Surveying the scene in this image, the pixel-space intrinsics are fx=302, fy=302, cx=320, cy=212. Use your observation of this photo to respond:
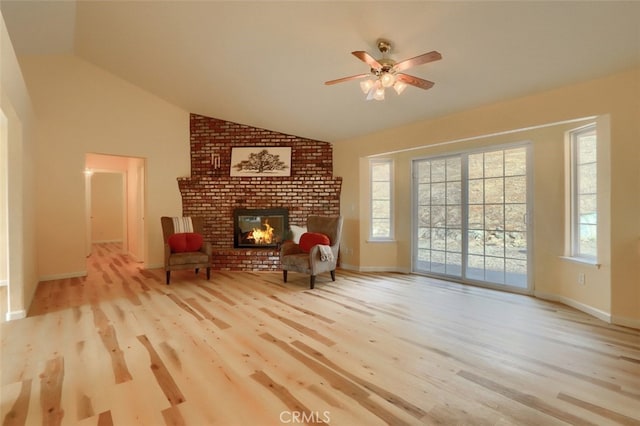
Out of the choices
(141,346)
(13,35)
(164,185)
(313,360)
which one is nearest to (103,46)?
(13,35)

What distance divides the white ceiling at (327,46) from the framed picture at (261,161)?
0.70m

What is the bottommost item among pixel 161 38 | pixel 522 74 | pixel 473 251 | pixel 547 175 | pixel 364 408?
pixel 364 408

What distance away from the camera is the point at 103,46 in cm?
424

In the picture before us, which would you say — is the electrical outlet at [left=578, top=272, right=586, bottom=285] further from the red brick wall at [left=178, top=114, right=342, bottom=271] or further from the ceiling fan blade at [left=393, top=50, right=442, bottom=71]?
the red brick wall at [left=178, top=114, right=342, bottom=271]

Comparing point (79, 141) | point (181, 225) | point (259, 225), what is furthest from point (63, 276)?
point (259, 225)

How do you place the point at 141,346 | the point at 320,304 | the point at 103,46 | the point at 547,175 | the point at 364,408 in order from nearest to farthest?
the point at 364,408
the point at 141,346
the point at 320,304
the point at 547,175
the point at 103,46

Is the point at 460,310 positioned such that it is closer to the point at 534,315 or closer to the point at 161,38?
the point at 534,315

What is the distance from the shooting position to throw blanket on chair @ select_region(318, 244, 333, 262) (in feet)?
13.9

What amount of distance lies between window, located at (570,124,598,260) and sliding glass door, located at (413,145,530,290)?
0.48 meters

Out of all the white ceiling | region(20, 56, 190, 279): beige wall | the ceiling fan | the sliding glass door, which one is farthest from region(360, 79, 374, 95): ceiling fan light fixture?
region(20, 56, 190, 279): beige wall

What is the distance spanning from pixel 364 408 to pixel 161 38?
171 inches

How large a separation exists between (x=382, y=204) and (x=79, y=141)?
509 centimetres

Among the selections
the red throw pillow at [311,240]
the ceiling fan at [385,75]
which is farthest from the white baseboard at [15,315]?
the ceiling fan at [385,75]

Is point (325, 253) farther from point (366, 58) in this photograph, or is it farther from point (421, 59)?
point (421, 59)
